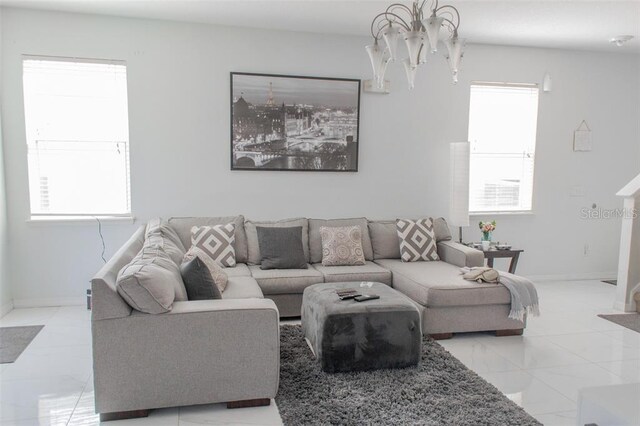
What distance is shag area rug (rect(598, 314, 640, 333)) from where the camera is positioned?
4.22m

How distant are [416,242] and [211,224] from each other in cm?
200

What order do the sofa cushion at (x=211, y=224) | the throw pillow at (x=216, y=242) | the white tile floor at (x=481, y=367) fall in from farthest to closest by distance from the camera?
the sofa cushion at (x=211, y=224) → the throw pillow at (x=216, y=242) → the white tile floor at (x=481, y=367)

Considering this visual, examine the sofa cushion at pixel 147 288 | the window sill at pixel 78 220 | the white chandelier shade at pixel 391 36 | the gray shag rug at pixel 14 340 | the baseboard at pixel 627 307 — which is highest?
the white chandelier shade at pixel 391 36

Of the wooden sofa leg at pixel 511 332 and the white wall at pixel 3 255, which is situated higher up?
the white wall at pixel 3 255

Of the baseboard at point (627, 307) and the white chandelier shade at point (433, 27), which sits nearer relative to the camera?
the white chandelier shade at point (433, 27)

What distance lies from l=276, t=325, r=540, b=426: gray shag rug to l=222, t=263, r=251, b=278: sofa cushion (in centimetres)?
101

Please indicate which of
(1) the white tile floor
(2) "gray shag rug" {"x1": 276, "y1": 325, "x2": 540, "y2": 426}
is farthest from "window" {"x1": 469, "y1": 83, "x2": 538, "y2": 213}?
(2) "gray shag rug" {"x1": 276, "y1": 325, "x2": 540, "y2": 426}

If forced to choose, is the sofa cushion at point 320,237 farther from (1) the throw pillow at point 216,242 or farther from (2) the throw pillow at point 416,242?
(1) the throw pillow at point 216,242

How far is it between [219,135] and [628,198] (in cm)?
404

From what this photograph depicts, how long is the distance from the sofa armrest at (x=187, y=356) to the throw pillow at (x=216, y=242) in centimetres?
166

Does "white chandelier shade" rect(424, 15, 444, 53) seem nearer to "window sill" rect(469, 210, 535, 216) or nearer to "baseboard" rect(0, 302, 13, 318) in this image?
"window sill" rect(469, 210, 535, 216)

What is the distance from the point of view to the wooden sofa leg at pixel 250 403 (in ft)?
8.85

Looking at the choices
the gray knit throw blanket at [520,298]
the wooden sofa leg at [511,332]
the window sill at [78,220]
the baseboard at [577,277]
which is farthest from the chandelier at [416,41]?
the baseboard at [577,277]

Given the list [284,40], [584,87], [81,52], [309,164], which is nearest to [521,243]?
[584,87]
